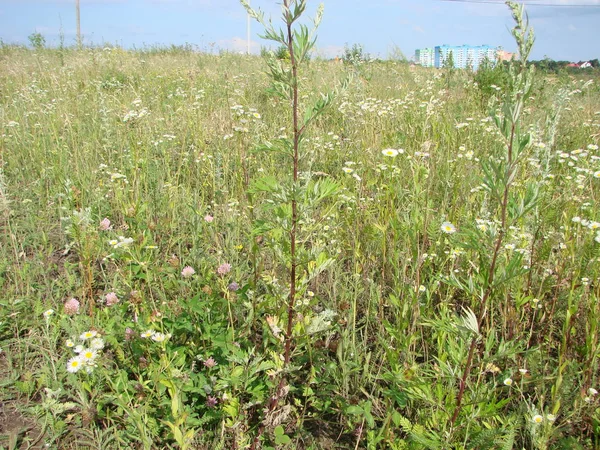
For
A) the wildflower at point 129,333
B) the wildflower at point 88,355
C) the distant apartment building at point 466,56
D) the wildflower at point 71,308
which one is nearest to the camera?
the wildflower at point 88,355

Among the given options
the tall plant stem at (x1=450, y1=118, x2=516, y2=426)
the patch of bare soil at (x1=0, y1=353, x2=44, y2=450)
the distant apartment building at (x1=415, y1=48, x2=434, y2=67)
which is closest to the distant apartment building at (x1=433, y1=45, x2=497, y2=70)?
the distant apartment building at (x1=415, y1=48, x2=434, y2=67)

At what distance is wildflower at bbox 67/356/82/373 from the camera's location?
6.14 ft

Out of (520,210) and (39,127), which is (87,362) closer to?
(520,210)

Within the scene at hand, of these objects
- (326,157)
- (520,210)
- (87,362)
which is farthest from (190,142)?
(520,210)

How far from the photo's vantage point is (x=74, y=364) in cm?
193

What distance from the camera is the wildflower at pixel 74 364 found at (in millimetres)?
1872

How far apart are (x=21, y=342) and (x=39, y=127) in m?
3.35

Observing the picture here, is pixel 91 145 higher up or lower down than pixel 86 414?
higher up

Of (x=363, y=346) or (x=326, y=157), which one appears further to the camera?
(x=326, y=157)

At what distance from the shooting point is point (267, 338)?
1.91m

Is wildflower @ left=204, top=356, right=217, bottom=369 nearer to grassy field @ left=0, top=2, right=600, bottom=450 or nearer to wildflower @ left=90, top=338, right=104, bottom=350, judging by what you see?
grassy field @ left=0, top=2, right=600, bottom=450

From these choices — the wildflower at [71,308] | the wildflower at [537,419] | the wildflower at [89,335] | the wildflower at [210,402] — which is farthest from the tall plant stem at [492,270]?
the wildflower at [71,308]

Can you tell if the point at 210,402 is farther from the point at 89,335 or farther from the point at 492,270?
the point at 492,270

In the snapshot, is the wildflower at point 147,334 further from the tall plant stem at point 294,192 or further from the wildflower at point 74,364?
the tall plant stem at point 294,192
